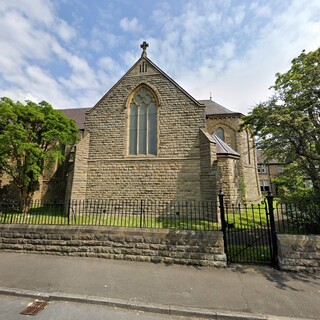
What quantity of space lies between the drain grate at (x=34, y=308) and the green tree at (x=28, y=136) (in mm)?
10811

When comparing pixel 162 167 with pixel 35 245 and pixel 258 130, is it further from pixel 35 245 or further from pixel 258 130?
pixel 35 245

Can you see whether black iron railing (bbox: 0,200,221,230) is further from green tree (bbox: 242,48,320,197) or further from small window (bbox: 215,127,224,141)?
small window (bbox: 215,127,224,141)

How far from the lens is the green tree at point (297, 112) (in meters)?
8.25

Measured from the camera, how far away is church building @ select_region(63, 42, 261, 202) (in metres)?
12.2

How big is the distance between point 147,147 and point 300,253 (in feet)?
32.0

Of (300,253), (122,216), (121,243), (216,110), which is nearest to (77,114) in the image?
(216,110)

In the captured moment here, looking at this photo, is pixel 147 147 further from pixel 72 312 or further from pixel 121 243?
pixel 72 312

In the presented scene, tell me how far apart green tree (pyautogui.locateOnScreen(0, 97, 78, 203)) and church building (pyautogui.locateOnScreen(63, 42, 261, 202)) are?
2541 mm

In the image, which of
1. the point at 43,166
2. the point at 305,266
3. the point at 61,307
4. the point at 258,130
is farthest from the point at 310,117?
the point at 43,166

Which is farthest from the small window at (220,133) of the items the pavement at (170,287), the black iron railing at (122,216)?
the pavement at (170,287)

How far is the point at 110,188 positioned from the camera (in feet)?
42.3

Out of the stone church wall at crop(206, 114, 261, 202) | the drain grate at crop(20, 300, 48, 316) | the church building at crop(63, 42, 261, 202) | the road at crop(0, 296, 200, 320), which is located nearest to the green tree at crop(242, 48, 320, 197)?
the church building at crop(63, 42, 261, 202)

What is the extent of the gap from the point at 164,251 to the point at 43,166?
12.4 metres

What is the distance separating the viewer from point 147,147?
13.3 meters
